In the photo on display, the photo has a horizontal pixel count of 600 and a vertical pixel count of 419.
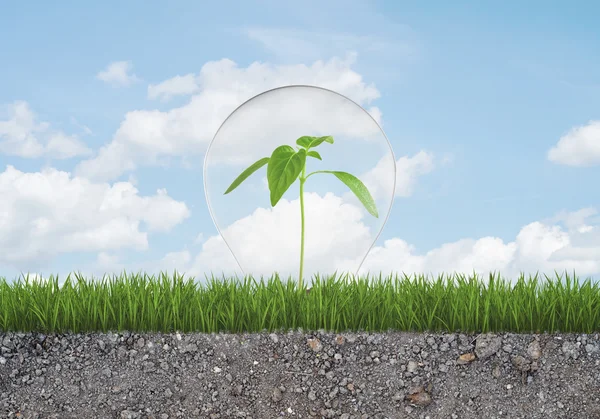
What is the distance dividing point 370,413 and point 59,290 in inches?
72.8

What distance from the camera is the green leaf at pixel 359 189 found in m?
3.59

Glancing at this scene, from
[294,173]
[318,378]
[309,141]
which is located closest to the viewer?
[318,378]

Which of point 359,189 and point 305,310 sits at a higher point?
point 359,189

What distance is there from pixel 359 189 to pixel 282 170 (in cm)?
48

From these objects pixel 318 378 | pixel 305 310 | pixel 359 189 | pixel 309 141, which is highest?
pixel 309 141

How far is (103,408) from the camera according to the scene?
3143 millimetres

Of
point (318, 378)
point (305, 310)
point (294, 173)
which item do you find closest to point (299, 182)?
point (294, 173)

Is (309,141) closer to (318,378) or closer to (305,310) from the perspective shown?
(305,310)

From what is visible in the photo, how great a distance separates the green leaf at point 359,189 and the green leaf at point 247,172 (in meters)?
0.35

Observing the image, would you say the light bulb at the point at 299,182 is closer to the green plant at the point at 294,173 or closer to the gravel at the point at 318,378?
the green plant at the point at 294,173

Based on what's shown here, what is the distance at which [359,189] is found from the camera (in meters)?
3.64

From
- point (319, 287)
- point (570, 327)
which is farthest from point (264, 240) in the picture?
point (570, 327)

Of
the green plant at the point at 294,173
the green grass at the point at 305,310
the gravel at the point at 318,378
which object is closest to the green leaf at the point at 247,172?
the green plant at the point at 294,173

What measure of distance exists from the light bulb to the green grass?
303 millimetres
